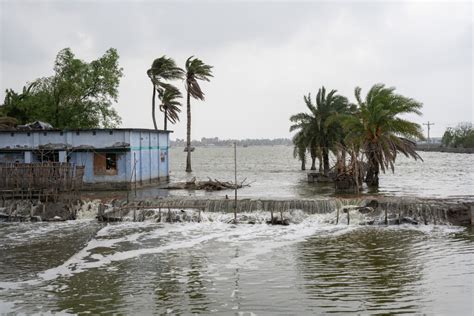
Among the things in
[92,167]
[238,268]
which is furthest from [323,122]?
[238,268]

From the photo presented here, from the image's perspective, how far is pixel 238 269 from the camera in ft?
46.6

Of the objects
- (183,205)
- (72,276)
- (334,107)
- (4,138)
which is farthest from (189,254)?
(334,107)

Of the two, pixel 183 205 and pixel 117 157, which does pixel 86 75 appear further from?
pixel 183 205

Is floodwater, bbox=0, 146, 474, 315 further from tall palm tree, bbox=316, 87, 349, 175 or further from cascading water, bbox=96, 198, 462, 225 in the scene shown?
tall palm tree, bbox=316, 87, 349, 175

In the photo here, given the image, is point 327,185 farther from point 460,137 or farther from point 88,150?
point 460,137

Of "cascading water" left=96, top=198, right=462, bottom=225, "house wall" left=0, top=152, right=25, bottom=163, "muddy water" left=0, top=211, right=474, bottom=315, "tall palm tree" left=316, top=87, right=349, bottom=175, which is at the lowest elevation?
"muddy water" left=0, top=211, right=474, bottom=315

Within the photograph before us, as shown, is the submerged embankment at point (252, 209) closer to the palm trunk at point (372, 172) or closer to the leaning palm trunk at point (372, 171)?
the leaning palm trunk at point (372, 171)

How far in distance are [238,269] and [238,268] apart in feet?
0.41

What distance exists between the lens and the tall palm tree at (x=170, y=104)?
50181 millimetres

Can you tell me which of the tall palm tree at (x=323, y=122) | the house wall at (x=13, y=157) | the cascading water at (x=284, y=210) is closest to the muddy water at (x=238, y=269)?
the cascading water at (x=284, y=210)

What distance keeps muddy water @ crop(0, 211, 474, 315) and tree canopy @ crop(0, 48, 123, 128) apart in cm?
2355

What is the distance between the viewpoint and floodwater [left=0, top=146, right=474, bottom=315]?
431 inches

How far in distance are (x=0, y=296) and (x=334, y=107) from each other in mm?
32697

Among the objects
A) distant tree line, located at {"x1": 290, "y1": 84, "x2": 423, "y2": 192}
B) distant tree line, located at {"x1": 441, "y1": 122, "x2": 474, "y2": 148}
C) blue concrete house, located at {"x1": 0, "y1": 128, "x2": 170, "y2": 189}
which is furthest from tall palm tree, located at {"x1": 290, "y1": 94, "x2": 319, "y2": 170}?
distant tree line, located at {"x1": 441, "y1": 122, "x2": 474, "y2": 148}
